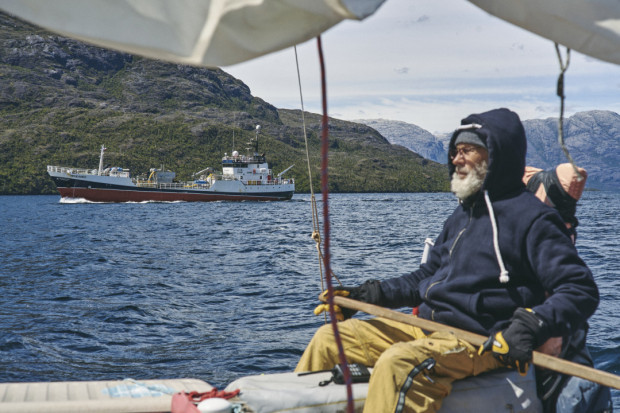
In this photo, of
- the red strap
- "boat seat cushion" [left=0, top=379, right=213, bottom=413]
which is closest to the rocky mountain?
"boat seat cushion" [left=0, top=379, right=213, bottom=413]

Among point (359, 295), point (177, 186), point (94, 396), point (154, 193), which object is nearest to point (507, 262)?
point (359, 295)

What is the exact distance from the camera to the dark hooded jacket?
2666mm

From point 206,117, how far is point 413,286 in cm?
19475

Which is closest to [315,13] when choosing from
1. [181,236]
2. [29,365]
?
[29,365]

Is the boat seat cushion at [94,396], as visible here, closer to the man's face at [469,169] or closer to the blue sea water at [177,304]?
the man's face at [469,169]

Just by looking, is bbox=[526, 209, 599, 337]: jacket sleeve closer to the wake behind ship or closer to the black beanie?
the black beanie

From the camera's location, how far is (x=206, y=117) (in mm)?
191875

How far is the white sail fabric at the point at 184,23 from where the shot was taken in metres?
1.53

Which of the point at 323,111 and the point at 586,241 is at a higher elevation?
the point at 323,111

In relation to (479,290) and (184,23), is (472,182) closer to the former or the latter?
(479,290)

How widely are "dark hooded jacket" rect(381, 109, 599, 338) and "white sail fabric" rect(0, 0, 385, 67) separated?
71.7 inches

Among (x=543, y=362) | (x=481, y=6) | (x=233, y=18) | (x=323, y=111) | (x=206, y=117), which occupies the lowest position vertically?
(x=543, y=362)

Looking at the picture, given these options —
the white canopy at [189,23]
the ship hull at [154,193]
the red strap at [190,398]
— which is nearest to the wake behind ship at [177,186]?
the ship hull at [154,193]

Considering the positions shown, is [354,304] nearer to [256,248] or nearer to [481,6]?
[481,6]
